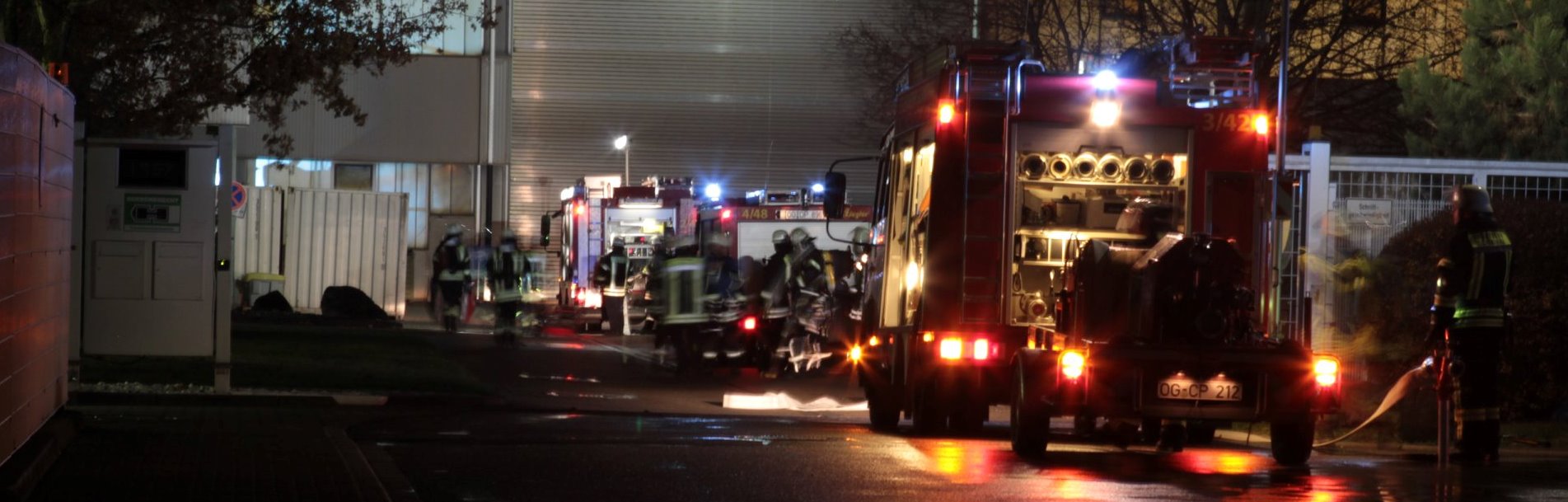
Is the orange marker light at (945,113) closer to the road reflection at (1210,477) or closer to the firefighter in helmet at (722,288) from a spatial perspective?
the road reflection at (1210,477)

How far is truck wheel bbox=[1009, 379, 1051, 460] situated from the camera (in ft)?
37.4

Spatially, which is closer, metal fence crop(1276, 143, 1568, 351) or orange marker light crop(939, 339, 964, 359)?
orange marker light crop(939, 339, 964, 359)

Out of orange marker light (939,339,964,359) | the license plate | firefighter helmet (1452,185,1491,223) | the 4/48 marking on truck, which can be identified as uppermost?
the 4/48 marking on truck

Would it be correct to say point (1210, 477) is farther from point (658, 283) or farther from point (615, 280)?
point (615, 280)

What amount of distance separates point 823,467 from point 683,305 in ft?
36.5

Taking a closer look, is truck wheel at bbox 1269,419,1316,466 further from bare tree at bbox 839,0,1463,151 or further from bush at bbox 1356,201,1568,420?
bare tree at bbox 839,0,1463,151

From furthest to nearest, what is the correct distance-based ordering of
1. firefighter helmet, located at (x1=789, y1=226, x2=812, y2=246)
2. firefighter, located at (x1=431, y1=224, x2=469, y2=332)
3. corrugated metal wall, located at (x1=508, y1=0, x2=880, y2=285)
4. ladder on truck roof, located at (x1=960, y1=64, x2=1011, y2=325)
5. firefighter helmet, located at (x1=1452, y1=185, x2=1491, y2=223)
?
corrugated metal wall, located at (x1=508, y1=0, x2=880, y2=285) → firefighter, located at (x1=431, y1=224, x2=469, y2=332) → firefighter helmet, located at (x1=789, y1=226, x2=812, y2=246) → ladder on truck roof, located at (x1=960, y1=64, x2=1011, y2=325) → firefighter helmet, located at (x1=1452, y1=185, x2=1491, y2=223)

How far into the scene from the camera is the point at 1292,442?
1138 cm

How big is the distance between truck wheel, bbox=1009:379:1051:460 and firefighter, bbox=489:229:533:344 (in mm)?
14719

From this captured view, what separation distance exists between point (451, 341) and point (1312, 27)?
45.1ft

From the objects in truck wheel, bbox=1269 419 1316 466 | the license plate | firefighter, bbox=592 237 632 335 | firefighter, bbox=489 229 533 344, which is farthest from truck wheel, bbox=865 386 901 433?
firefighter, bbox=592 237 632 335

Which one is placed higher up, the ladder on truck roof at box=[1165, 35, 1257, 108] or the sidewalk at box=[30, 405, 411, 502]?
the ladder on truck roof at box=[1165, 35, 1257, 108]

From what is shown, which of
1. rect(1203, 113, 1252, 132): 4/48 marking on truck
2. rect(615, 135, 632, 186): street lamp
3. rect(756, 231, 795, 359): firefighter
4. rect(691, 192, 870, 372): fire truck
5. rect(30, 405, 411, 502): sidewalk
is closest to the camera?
rect(30, 405, 411, 502): sidewalk

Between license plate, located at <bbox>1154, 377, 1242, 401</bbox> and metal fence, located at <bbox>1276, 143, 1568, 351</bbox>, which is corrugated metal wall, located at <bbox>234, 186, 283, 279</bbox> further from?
license plate, located at <bbox>1154, 377, 1242, 401</bbox>
